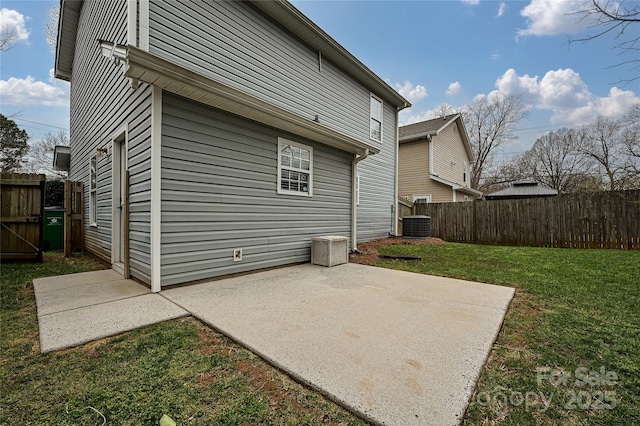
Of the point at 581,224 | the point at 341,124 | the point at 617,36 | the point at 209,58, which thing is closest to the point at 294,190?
the point at 209,58

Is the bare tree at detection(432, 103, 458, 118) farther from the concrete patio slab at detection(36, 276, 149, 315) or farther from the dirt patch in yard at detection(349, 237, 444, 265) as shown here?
the concrete patio slab at detection(36, 276, 149, 315)

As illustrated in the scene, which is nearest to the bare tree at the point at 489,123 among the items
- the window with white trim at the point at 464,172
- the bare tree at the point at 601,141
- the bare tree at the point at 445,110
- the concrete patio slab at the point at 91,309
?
the bare tree at the point at 445,110

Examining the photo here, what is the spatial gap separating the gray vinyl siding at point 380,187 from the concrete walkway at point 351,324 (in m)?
4.66

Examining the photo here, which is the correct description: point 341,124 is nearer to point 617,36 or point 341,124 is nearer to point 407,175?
point 617,36

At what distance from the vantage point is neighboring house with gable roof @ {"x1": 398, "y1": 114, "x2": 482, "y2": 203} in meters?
14.0

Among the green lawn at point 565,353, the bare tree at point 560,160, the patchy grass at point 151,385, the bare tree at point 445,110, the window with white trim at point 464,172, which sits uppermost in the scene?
the bare tree at point 445,110

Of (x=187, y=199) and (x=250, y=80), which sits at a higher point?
(x=250, y=80)

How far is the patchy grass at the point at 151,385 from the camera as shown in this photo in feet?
4.85

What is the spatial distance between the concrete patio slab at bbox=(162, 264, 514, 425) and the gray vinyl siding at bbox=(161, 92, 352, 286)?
492mm

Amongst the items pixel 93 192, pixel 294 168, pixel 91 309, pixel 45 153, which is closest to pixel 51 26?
pixel 93 192

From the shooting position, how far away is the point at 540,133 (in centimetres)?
2514

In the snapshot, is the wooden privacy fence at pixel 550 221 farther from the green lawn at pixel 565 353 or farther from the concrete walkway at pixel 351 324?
the concrete walkway at pixel 351 324

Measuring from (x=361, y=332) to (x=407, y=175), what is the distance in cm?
1339

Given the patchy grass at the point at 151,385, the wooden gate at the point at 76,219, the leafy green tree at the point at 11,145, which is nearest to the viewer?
the patchy grass at the point at 151,385
